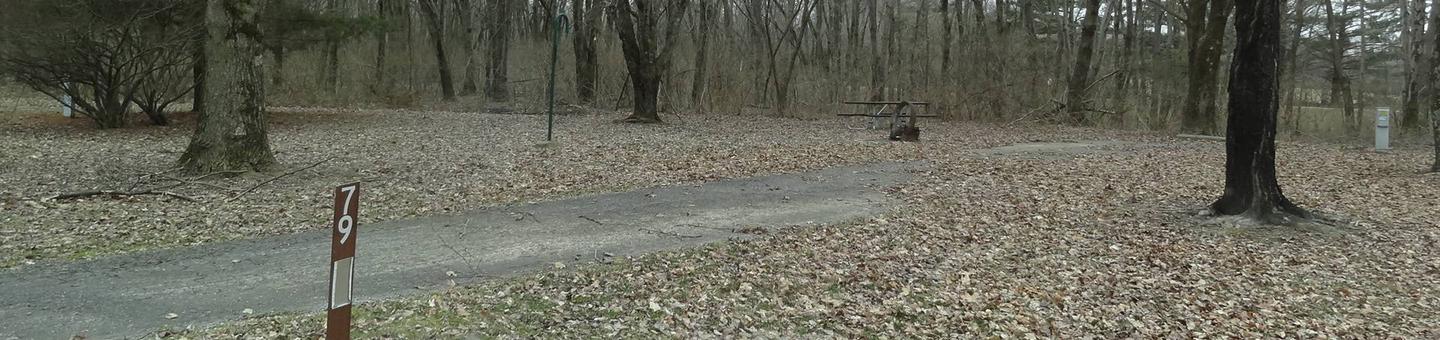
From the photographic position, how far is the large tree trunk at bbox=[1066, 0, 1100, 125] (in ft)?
71.2

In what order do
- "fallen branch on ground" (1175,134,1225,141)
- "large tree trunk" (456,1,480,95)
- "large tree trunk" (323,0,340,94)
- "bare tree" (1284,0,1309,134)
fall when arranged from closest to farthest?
"fallen branch on ground" (1175,134,1225,141) < "bare tree" (1284,0,1309,134) < "large tree trunk" (323,0,340,94) < "large tree trunk" (456,1,480,95)

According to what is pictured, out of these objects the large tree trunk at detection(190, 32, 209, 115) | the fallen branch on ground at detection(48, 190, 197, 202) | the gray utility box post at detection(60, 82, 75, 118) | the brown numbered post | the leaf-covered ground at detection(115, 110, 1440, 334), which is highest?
the large tree trunk at detection(190, 32, 209, 115)

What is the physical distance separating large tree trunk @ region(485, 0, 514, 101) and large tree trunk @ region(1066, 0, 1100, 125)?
15577mm

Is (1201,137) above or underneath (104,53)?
underneath

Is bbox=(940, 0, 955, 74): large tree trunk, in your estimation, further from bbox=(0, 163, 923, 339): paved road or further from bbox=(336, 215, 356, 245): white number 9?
bbox=(336, 215, 356, 245): white number 9

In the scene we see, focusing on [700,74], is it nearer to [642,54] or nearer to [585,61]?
[585,61]

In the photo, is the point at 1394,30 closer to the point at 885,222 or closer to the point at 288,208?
the point at 885,222

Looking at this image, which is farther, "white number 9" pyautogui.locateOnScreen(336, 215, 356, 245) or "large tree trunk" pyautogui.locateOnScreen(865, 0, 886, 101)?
"large tree trunk" pyautogui.locateOnScreen(865, 0, 886, 101)

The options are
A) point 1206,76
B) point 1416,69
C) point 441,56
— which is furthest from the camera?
point 441,56

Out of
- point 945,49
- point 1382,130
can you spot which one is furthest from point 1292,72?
point 1382,130

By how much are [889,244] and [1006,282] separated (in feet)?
4.07

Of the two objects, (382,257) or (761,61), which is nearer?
(382,257)

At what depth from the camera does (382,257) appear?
20.0 feet

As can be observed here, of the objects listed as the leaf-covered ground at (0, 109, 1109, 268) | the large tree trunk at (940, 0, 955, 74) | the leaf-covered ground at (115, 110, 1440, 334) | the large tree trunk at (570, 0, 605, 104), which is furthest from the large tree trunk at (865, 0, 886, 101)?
the leaf-covered ground at (115, 110, 1440, 334)
